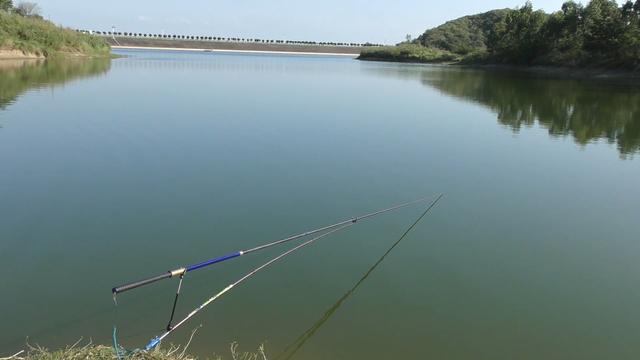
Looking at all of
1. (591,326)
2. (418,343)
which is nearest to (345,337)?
(418,343)

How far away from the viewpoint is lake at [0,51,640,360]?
393 centimetres

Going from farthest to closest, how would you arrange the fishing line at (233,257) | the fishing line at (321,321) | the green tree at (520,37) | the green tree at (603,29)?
the green tree at (520,37) < the green tree at (603,29) < the fishing line at (321,321) < the fishing line at (233,257)

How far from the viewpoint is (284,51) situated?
9800 cm

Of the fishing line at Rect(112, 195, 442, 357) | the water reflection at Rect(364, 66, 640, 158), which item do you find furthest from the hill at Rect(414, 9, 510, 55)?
the fishing line at Rect(112, 195, 442, 357)

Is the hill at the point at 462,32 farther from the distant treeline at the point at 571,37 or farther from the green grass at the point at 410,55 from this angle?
the distant treeline at the point at 571,37

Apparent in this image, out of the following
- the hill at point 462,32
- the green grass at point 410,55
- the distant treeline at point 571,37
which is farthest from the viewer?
the hill at point 462,32

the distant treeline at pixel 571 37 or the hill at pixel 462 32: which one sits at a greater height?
the hill at pixel 462 32

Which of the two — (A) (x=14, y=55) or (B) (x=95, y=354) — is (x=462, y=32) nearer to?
(A) (x=14, y=55)

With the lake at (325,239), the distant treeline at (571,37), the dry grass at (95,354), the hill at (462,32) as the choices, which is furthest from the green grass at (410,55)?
the dry grass at (95,354)

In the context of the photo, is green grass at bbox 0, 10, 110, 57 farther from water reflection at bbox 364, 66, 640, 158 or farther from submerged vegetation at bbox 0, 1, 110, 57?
water reflection at bbox 364, 66, 640, 158

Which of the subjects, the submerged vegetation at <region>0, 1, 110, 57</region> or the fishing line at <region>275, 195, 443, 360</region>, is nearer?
the fishing line at <region>275, 195, 443, 360</region>

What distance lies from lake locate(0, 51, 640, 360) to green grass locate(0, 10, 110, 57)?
→ 82.8ft

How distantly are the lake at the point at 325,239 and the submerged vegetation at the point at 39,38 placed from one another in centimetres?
2533

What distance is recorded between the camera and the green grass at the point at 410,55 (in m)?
79.4
